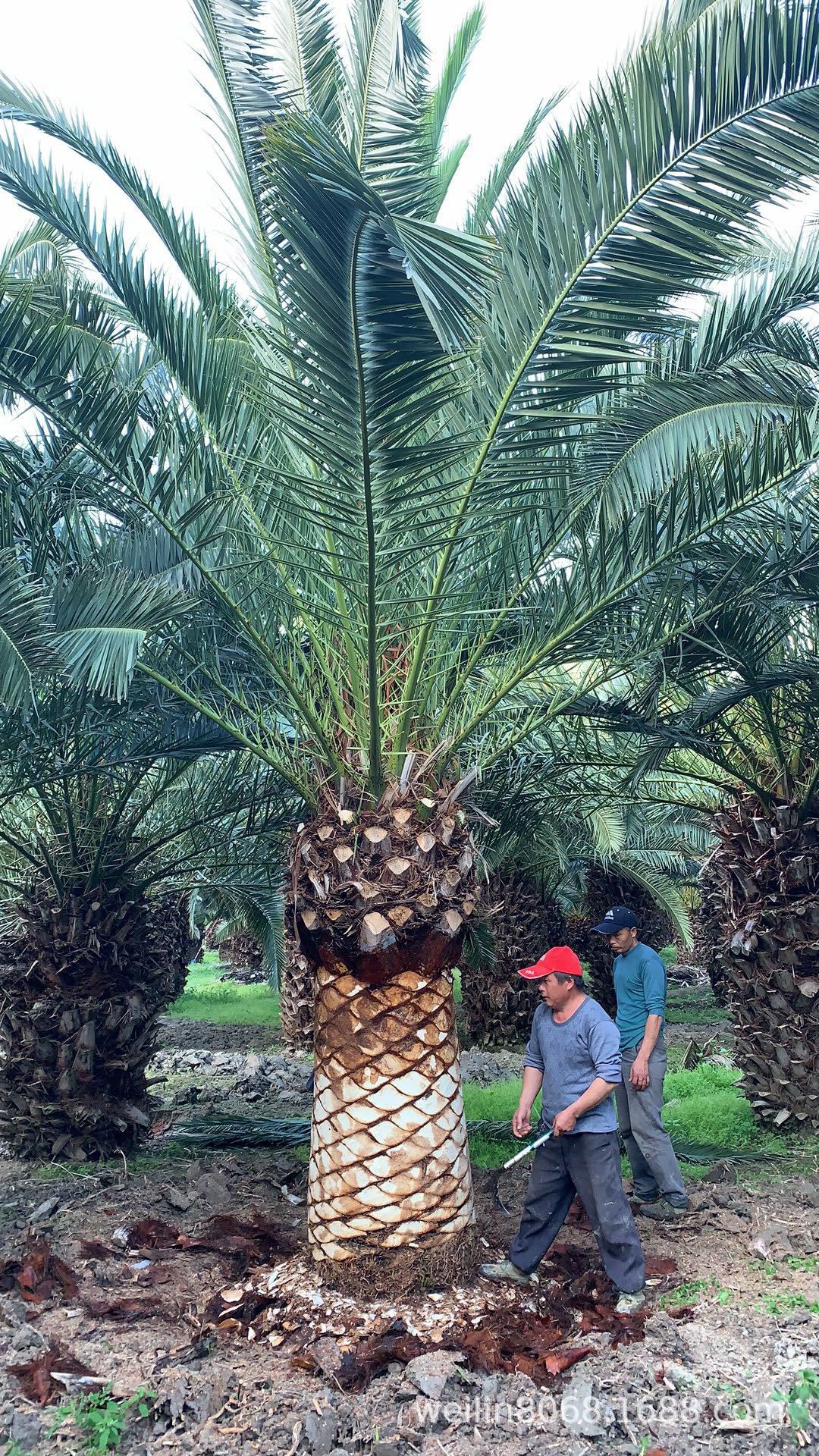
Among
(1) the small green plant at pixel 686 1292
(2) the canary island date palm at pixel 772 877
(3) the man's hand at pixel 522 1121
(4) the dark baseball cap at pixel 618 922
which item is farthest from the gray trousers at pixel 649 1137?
(2) the canary island date palm at pixel 772 877

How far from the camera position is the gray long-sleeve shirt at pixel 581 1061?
4.54 m

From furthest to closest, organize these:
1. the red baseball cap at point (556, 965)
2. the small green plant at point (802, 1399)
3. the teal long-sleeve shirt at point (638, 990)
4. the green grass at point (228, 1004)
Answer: the green grass at point (228, 1004) < the teal long-sleeve shirt at point (638, 990) < the red baseball cap at point (556, 965) < the small green plant at point (802, 1399)

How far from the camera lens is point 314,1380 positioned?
12.9 feet

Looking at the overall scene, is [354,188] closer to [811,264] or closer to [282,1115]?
[811,264]

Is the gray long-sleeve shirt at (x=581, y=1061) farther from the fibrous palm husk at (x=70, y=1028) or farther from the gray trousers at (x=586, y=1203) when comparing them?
the fibrous palm husk at (x=70, y=1028)

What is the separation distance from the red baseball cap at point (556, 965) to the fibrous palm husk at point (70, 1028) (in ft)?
12.2

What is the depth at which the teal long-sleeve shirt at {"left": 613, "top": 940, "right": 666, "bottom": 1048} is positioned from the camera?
19.8ft

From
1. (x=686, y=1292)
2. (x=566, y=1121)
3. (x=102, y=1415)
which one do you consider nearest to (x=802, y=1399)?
(x=686, y=1292)

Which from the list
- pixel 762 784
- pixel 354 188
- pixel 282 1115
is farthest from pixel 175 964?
pixel 354 188

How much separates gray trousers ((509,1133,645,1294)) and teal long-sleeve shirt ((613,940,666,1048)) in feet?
4.83

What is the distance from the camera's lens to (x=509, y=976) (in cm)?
1314

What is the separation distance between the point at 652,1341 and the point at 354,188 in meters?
4.11

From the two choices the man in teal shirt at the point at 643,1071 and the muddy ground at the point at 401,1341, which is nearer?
the muddy ground at the point at 401,1341

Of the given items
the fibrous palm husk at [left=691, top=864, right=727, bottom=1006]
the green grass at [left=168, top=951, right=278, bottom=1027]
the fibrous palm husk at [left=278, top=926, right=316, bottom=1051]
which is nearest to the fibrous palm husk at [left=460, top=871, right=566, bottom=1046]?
the fibrous palm husk at [left=278, top=926, right=316, bottom=1051]
